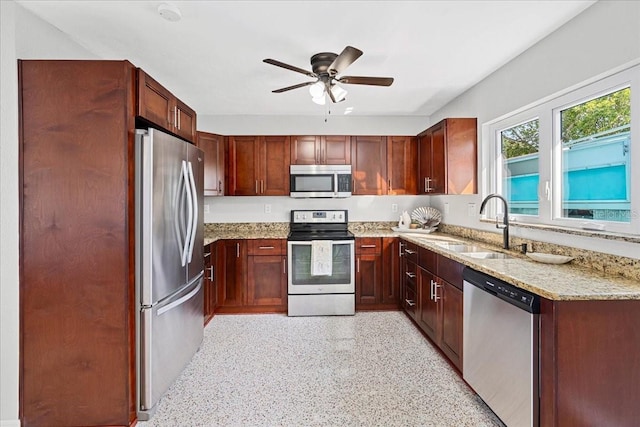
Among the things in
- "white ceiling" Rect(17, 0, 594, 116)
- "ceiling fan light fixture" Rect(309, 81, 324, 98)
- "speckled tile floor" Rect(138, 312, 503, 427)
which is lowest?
"speckled tile floor" Rect(138, 312, 503, 427)

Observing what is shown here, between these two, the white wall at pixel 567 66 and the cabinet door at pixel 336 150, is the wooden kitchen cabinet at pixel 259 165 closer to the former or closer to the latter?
the cabinet door at pixel 336 150

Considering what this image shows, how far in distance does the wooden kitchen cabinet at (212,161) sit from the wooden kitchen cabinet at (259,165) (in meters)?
0.14

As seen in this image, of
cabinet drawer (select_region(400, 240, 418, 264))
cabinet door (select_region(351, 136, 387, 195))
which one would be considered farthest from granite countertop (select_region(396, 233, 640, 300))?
cabinet door (select_region(351, 136, 387, 195))

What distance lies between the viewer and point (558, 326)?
4.68 ft

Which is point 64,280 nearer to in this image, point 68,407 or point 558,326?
point 68,407

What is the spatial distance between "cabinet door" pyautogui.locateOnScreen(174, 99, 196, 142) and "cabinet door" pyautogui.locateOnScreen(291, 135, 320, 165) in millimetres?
1503

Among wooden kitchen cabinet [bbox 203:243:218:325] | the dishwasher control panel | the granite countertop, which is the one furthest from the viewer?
wooden kitchen cabinet [bbox 203:243:218:325]

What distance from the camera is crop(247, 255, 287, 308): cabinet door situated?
379 cm

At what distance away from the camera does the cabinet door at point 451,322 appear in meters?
2.33

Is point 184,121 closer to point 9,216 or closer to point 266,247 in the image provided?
point 9,216

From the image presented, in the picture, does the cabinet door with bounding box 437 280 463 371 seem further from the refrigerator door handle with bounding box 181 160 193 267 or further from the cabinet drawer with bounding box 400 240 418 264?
the refrigerator door handle with bounding box 181 160 193 267

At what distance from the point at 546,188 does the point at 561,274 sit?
2.77ft

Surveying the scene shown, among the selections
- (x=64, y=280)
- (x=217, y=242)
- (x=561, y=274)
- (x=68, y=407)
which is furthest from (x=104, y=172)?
(x=561, y=274)

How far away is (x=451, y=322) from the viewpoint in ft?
8.09
